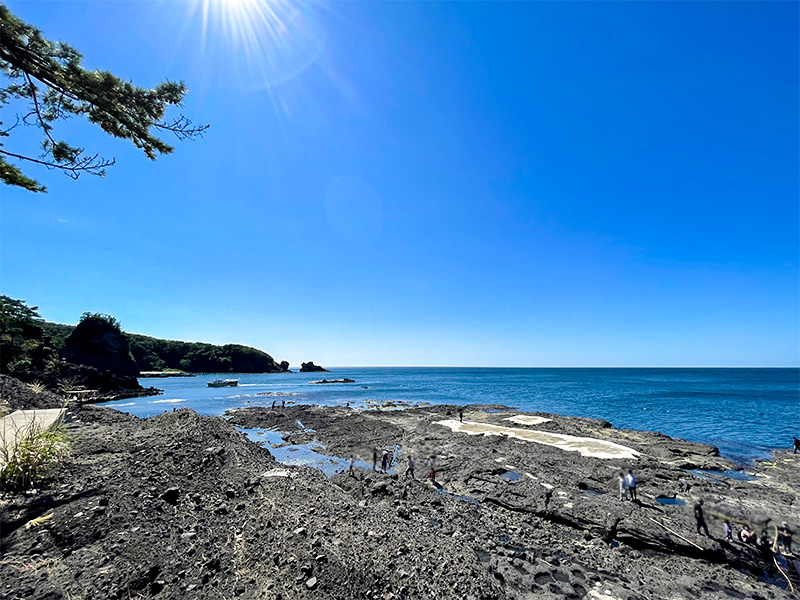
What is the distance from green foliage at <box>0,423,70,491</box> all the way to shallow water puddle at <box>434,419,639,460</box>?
28.8 metres

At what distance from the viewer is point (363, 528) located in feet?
35.0

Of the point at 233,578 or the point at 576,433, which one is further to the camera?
the point at 576,433

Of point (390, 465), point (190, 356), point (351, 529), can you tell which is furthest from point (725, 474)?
point (190, 356)

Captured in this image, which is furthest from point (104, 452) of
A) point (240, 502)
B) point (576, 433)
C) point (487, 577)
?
point (576, 433)

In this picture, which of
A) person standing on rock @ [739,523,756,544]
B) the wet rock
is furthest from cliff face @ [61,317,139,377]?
person standing on rock @ [739,523,756,544]

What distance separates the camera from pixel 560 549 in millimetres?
11586

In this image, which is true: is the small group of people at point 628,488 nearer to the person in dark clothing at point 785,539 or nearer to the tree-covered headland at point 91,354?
the person in dark clothing at point 785,539

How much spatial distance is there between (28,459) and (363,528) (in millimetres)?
9683

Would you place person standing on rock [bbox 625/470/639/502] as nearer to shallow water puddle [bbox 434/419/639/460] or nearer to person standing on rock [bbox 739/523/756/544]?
person standing on rock [bbox 739/523/756/544]

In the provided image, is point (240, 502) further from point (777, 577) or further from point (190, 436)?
point (777, 577)

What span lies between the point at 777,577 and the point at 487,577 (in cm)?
1060

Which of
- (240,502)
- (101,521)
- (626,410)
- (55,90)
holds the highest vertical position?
(55,90)

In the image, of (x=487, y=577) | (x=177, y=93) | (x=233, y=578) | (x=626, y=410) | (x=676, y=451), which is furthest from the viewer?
(x=626, y=410)

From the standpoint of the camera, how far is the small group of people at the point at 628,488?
54.1ft
